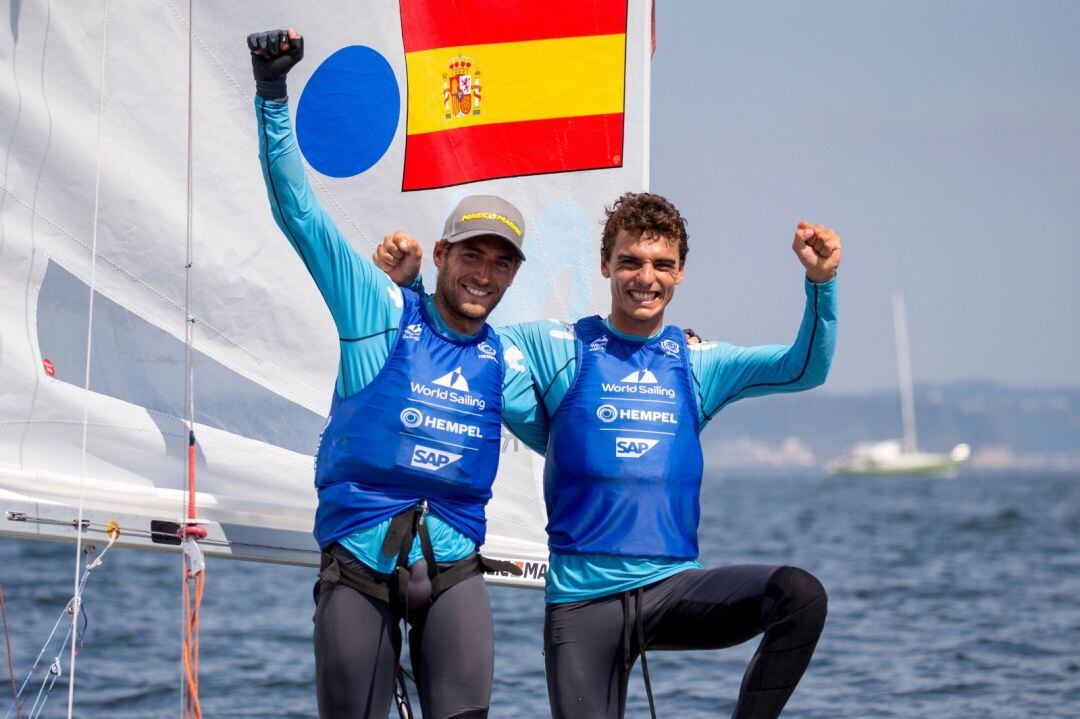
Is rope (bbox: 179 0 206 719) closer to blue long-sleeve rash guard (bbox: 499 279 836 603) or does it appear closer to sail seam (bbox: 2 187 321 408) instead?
sail seam (bbox: 2 187 321 408)

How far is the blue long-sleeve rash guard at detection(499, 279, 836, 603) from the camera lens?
12.6ft

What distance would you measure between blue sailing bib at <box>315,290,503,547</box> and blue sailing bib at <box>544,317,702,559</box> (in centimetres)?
24

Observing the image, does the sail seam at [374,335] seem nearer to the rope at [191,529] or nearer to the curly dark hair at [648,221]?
the curly dark hair at [648,221]

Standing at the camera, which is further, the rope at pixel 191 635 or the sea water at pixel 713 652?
the sea water at pixel 713 652

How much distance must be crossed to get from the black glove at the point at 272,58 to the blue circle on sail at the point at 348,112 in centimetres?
133

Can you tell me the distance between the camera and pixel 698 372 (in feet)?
13.3

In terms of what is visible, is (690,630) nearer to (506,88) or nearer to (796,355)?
(796,355)

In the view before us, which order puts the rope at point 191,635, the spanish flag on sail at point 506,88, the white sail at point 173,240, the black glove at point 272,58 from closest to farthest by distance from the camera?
the black glove at point 272,58, the rope at point 191,635, the white sail at point 173,240, the spanish flag on sail at point 506,88

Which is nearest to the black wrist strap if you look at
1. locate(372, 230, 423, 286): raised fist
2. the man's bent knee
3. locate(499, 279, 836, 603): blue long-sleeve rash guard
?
locate(372, 230, 423, 286): raised fist

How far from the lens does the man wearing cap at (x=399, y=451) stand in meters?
3.59

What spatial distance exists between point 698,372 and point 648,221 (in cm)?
45

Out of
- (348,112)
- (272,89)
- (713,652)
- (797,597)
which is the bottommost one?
(713,652)

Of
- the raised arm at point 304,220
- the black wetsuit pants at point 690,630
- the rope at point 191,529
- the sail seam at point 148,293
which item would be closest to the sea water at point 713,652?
the sail seam at point 148,293

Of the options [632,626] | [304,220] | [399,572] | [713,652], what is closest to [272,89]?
[304,220]
